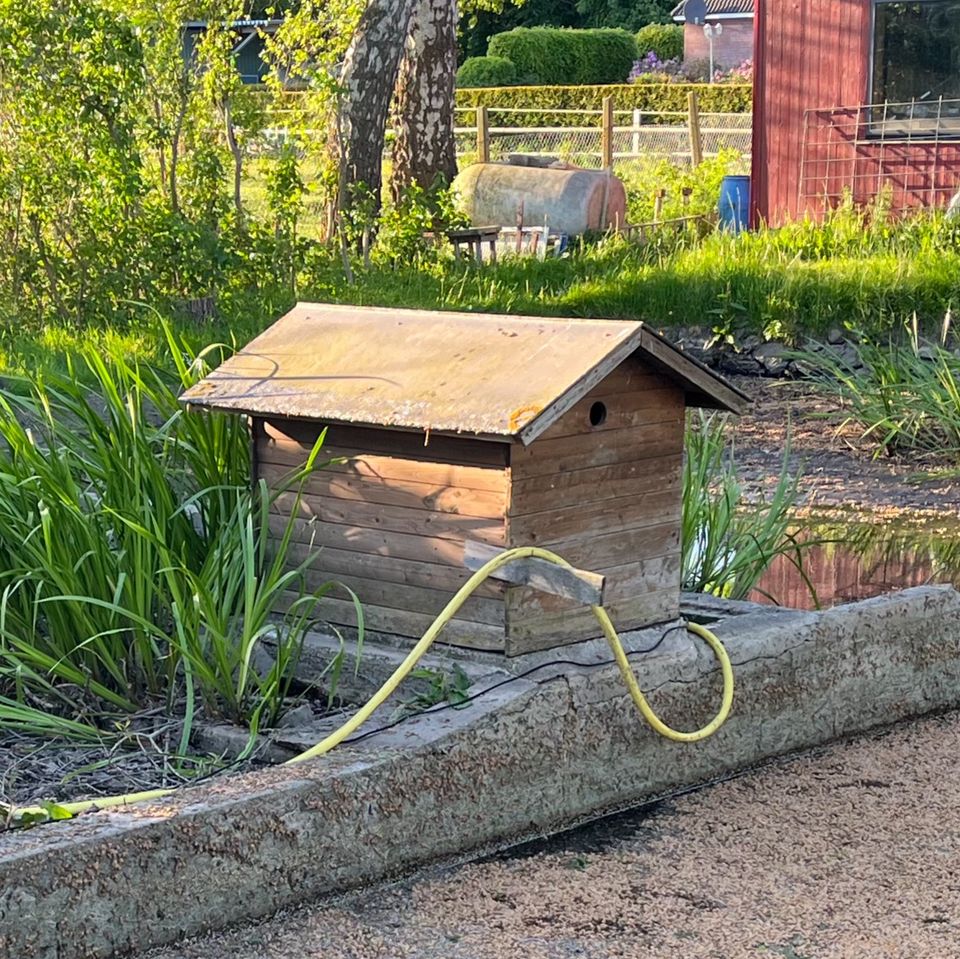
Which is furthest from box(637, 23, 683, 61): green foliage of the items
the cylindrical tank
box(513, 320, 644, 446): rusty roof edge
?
box(513, 320, 644, 446): rusty roof edge

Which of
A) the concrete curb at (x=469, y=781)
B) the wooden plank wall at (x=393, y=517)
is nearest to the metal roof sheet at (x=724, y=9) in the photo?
the concrete curb at (x=469, y=781)

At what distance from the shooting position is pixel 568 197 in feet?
55.2

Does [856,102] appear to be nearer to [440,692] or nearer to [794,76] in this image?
[794,76]

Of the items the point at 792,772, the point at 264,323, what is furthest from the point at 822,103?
the point at 792,772

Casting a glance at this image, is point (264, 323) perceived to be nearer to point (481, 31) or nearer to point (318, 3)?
point (318, 3)

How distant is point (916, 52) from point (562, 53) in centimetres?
2530

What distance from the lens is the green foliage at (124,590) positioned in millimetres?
3873

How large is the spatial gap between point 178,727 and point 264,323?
6023mm

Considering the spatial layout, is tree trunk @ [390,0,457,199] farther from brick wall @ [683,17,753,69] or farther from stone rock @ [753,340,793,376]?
brick wall @ [683,17,753,69]

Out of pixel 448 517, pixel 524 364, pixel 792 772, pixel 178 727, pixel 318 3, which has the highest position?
pixel 318 3

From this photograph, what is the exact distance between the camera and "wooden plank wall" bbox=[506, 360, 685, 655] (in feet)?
13.2

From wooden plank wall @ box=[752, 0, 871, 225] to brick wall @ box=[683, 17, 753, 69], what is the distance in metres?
31.8

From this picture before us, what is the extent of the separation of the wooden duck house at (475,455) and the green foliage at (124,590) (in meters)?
0.20

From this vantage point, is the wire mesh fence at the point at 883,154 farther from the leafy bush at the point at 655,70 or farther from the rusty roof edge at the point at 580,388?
the leafy bush at the point at 655,70
